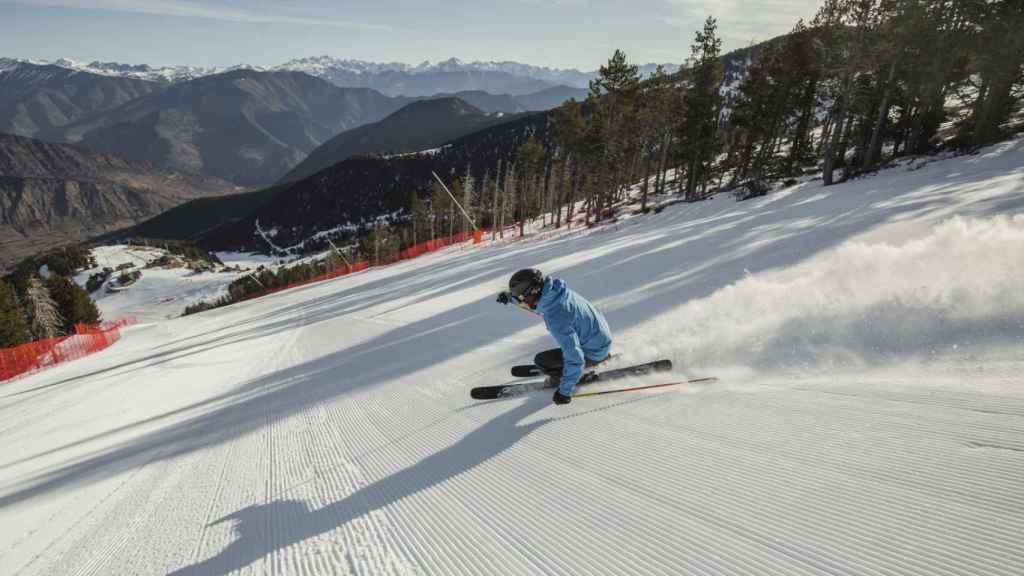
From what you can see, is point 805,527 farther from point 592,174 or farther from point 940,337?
point 592,174

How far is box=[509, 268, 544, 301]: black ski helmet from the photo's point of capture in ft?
15.6

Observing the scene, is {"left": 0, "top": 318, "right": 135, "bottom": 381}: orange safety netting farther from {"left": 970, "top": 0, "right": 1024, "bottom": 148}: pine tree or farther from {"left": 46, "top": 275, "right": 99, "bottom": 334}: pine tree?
{"left": 46, "top": 275, "right": 99, "bottom": 334}: pine tree

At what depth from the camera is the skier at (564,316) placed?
189 inches

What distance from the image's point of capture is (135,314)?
11138cm

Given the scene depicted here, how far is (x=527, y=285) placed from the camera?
4.77 meters

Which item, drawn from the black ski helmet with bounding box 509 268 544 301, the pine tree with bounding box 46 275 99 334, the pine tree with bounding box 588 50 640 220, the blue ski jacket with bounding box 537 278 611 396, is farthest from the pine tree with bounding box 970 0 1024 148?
the pine tree with bounding box 46 275 99 334

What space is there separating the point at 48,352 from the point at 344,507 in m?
26.1

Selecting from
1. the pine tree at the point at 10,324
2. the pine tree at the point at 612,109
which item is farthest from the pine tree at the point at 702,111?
the pine tree at the point at 10,324

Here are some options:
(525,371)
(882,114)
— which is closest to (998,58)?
(882,114)

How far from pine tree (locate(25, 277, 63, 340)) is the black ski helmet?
6482 cm

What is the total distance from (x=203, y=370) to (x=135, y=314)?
129468 millimetres

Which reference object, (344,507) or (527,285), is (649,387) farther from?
(344,507)

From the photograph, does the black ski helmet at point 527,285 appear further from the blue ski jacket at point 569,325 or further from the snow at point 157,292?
the snow at point 157,292

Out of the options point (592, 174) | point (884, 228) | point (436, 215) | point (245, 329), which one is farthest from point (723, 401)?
→ point (436, 215)
